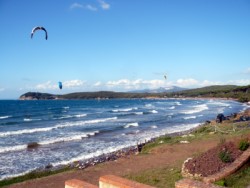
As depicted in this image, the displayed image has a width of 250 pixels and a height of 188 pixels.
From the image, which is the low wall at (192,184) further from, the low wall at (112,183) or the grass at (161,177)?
the grass at (161,177)

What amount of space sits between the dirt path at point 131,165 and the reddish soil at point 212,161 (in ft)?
10.8

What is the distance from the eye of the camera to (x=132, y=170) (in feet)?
50.8

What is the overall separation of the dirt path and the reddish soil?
3.31 metres

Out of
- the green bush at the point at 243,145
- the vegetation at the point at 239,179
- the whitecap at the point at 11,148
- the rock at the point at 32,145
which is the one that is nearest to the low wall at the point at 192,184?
the vegetation at the point at 239,179

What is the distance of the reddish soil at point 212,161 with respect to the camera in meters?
10.8

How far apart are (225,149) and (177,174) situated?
2150mm

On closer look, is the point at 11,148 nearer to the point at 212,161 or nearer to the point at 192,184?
the point at 212,161

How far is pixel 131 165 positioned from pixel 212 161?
6.16 meters

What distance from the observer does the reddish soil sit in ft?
35.5

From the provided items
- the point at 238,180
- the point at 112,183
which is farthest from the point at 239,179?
the point at 112,183

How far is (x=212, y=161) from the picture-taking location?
37.3 ft

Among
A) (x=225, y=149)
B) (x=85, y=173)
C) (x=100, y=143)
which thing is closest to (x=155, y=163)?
(x=85, y=173)

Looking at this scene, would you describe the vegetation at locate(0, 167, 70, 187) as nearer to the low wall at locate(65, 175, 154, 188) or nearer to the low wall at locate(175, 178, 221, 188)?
the low wall at locate(65, 175, 154, 188)

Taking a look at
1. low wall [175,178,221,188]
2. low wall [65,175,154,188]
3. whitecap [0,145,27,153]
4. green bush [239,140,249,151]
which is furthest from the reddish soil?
whitecap [0,145,27,153]
